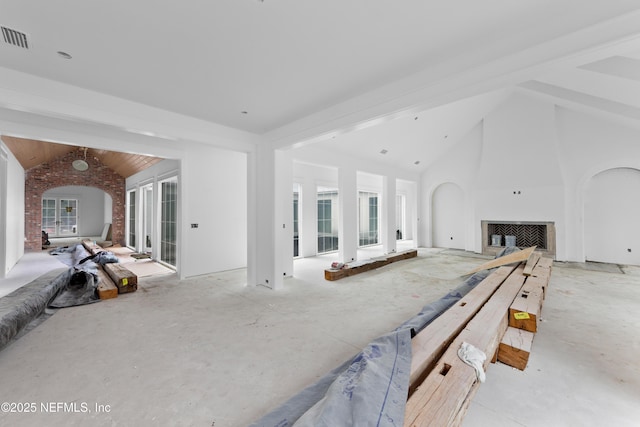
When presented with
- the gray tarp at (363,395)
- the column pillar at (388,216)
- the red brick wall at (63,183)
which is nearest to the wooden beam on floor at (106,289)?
the gray tarp at (363,395)

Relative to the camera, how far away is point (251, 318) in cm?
302

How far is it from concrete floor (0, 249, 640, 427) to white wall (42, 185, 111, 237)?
433 inches

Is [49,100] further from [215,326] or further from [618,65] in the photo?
[618,65]

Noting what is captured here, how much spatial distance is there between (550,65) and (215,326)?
3793 mm

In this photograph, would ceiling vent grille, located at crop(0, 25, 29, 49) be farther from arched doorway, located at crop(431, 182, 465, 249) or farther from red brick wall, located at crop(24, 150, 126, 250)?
arched doorway, located at crop(431, 182, 465, 249)

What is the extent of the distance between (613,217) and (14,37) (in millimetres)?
10024

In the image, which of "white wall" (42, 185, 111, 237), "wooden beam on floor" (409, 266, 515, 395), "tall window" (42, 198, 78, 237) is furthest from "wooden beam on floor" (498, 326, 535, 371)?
"tall window" (42, 198, 78, 237)

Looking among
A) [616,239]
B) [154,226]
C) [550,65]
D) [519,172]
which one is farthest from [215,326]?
[616,239]

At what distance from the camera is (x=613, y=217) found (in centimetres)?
591

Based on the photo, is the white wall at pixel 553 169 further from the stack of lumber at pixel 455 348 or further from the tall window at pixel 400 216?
the stack of lumber at pixel 455 348

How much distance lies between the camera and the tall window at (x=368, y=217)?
9.08 meters

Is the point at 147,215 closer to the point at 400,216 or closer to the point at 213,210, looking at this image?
the point at 213,210

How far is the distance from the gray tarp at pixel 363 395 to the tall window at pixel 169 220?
4.75 m

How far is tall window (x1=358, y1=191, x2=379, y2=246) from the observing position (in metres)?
9.08
